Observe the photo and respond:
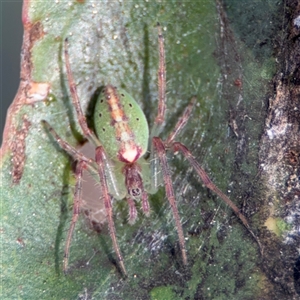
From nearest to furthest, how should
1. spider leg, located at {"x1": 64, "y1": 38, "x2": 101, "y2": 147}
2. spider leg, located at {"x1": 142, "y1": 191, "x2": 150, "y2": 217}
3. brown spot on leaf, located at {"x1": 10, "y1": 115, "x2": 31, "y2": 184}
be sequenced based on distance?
brown spot on leaf, located at {"x1": 10, "y1": 115, "x2": 31, "y2": 184}, spider leg, located at {"x1": 64, "y1": 38, "x2": 101, "y2": 147}, spider leg, located at {"x1": 142, "y1": 191, "x2": 150, "y2": 217}

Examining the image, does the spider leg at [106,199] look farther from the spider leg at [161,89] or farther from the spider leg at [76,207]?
the spider leg at [161,89]

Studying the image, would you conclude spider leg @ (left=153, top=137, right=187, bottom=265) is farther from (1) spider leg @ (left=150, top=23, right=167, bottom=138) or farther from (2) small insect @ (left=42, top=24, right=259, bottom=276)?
(1) spider leg @ (left=150, top=23, right=167, bottom=138)

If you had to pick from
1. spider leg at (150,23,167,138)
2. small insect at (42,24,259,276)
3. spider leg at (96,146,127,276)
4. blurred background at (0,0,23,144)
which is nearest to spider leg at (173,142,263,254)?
small insect at (42,24,259,276)

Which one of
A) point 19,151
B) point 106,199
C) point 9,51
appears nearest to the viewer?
point 19,151

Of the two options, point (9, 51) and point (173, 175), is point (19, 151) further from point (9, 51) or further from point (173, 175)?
point (9, 51)

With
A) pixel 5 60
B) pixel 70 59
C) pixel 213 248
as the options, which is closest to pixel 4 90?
pixel 5 60

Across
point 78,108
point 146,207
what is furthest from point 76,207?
point 78,108
